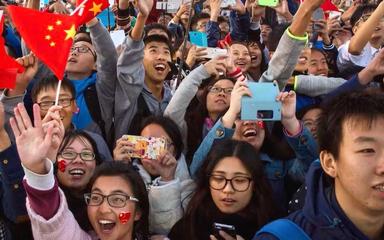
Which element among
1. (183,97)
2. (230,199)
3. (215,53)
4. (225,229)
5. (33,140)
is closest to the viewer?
(33,140)

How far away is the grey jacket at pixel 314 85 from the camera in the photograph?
3525 millimetres

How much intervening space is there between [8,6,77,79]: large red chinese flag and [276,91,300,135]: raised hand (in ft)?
3.88

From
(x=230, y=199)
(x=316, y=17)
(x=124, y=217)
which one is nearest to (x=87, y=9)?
(x=124, y=217)

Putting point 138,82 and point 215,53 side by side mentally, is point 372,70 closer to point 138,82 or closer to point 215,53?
point 215,53

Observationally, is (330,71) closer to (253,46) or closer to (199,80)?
(253,46)

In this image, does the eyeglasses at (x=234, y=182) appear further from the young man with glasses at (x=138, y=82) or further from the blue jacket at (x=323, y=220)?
the young man with glasses at (x=138, y=82)

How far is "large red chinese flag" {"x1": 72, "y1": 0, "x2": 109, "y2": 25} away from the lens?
2.92 metres

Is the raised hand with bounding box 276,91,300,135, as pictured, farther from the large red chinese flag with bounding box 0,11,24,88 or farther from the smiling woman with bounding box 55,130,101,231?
the large red chinese flag with bounding box 0,11,24,88

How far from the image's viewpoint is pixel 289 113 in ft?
9.03

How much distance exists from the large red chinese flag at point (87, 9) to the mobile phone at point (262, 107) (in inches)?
41.0

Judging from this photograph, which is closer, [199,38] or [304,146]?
[304,146]

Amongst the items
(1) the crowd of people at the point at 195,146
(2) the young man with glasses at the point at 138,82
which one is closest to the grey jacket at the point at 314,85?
(1) the crowd of people at the point at 195,146

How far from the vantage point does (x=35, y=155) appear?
1.96m

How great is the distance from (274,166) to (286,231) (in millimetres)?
1377
